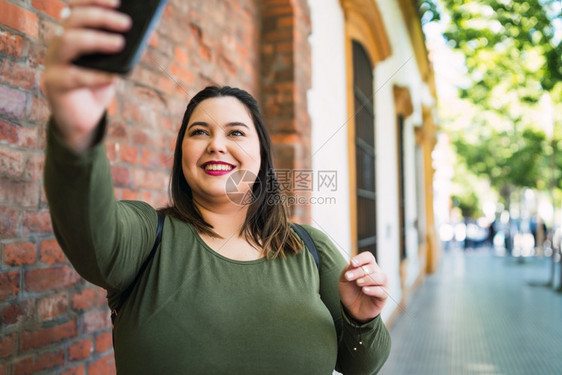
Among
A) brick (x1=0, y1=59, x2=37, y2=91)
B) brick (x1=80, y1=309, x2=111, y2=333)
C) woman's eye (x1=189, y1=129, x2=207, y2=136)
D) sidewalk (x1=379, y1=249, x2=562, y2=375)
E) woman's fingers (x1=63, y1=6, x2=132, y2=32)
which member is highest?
brick (x1=0, y1=59, x2=37, y2=91)

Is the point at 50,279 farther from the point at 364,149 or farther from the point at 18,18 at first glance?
the point at 364,149

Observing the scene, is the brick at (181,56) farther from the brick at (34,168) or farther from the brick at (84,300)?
the brick at (84,300)

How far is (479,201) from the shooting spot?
3966cm

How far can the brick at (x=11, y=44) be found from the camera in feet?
5.35

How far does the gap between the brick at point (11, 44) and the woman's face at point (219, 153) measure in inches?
27.2

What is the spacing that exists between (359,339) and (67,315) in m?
1.14

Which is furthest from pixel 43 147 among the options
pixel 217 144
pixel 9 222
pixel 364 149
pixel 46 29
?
pixel 364 149

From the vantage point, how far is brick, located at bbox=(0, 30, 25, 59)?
1.63 metres

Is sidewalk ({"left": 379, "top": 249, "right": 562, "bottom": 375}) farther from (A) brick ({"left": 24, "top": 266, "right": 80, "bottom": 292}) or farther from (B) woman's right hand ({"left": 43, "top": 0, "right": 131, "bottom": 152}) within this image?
(B) woman's right hand ({"left": 43, "top": 0, "right": 131, "bottom": 152})

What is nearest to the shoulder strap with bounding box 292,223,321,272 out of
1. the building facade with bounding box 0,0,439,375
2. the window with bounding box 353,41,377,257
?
the building facade with bounding box 0,0,439,375

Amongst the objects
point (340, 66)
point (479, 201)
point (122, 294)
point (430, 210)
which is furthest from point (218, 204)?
point (479, 201)

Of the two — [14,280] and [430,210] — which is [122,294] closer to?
[14,280]

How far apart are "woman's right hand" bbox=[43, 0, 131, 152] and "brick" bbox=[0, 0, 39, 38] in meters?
1.06

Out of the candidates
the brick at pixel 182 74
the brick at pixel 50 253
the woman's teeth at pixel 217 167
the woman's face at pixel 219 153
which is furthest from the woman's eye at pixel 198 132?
the brick at pixel 182 74
